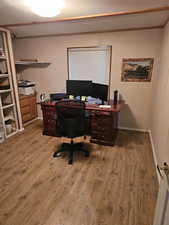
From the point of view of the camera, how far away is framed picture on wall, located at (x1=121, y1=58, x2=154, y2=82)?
10.5 ft

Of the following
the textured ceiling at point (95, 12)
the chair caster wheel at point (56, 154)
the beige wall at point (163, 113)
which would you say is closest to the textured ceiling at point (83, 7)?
the textured ceiling at point (95, 12)

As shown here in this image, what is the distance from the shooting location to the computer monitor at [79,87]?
10.7ft

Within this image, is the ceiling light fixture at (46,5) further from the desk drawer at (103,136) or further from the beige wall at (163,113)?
the desk drawer at (103,136)

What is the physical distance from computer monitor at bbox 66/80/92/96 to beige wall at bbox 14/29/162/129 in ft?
2.14

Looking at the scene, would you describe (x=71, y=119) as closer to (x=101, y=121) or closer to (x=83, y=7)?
(x=101, y=121)

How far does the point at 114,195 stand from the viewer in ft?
5.99

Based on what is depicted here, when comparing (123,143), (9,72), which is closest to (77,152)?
(123,143)

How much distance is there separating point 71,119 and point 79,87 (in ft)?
3.81

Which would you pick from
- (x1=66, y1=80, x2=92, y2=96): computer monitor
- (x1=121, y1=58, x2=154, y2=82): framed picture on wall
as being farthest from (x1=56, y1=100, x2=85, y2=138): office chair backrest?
(x1=121, y1=58, x2=154, y2=82): framed picture on wall

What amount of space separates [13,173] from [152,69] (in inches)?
133

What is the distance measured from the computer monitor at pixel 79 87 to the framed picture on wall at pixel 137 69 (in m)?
0.89

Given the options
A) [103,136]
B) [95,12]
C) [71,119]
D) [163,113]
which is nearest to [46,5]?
[95,12]

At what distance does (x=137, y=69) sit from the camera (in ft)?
10.8

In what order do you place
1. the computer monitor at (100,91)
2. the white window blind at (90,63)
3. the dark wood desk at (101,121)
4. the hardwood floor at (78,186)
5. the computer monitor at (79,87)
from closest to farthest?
1. the hardwood floor at (78,186)
2. the dark wood desk at (101,121)
3. the computer monitor at (100,91)
4. the computer monitor at (79,87)
5. the white window blind at (90,63)
